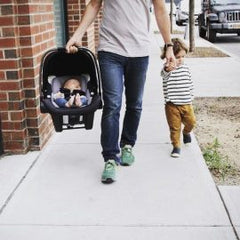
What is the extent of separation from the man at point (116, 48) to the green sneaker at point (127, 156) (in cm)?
24

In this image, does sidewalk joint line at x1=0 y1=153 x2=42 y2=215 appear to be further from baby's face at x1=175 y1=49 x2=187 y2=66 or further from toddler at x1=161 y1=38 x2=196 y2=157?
baby's face at x1=175 y1=49 x2=187 y2=66

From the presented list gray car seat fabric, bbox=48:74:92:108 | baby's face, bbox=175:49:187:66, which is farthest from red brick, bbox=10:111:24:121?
baby's face, bbox=175:49:187:66

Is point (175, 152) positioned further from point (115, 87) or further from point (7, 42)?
point (7, 42)

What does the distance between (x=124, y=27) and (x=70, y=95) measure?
32.0 inches

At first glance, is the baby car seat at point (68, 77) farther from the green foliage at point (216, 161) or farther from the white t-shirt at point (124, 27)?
the green foliage at point (216, 161)

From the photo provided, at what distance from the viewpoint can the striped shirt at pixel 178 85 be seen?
4.79 meters

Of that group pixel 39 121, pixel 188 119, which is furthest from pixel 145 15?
pixel 39 121

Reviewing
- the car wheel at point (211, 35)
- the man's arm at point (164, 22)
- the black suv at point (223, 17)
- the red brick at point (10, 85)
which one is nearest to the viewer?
the man's arm at point (164, 22)

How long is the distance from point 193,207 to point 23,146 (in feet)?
6.47

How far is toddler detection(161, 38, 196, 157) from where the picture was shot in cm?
474

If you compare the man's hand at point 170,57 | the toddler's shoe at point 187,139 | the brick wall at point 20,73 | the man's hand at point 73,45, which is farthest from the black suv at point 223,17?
the man's hand at point 73,45

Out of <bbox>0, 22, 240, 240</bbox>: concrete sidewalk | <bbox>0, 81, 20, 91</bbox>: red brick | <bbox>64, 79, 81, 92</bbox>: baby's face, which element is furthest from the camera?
<bbox>0, 81, 20, 91</bbox>: red brick

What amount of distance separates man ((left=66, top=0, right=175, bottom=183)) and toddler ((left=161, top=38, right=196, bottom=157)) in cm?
39

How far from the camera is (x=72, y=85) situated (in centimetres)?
448
